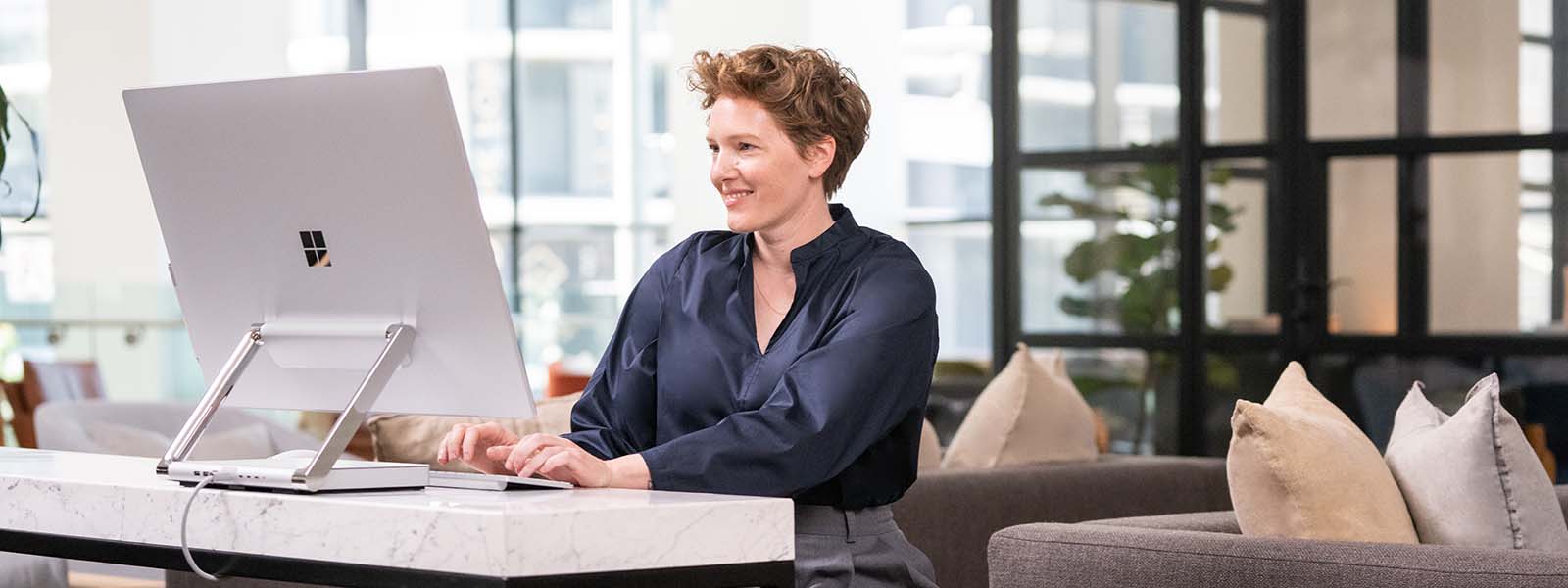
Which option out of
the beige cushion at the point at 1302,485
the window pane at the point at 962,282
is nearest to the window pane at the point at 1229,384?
the window pane at the point at 962,282

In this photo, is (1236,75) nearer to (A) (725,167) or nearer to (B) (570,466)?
(A) (725,167)

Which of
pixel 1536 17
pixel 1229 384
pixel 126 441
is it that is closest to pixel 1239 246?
pixel 1229 384

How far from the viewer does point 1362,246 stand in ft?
21.6

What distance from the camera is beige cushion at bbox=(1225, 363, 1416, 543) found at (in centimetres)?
257

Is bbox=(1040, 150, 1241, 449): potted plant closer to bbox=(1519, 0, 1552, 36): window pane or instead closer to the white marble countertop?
bbox=(1519, 0, 1552, 36): window pane

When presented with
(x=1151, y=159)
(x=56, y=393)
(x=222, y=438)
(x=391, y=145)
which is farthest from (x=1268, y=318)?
(x=391, y=145)

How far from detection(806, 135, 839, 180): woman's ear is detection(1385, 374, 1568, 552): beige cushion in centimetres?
107

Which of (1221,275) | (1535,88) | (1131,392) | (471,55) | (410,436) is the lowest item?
(1131,392)

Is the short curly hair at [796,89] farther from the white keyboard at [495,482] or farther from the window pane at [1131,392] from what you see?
the window pane at [1131,392]

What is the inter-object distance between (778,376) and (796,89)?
0.32 m

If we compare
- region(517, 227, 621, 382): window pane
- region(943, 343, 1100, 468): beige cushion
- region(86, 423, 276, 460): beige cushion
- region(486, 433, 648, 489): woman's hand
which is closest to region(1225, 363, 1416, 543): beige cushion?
region(486, 433, 648, 489): woman's hand

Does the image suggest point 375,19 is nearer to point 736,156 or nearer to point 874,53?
point 874,53

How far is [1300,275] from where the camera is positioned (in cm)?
672

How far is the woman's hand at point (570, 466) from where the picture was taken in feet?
6.16
